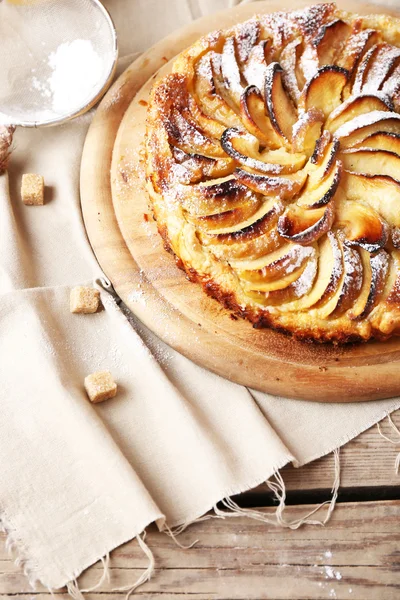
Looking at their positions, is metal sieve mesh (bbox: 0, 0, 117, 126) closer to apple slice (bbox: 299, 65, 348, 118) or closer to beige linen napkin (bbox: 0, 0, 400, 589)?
beige linen napkin (bbox: 0, 0, 400, 589)

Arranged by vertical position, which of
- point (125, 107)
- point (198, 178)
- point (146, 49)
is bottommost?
point (198, 178)

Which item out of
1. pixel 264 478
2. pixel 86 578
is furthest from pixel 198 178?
pixel 86 578

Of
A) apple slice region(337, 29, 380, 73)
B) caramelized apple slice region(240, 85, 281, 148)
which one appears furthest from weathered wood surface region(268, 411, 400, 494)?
apple slice region(337, 29, 380, 73)

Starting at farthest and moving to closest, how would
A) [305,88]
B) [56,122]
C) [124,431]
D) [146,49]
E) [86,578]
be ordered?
[146,49]
[56,122]
[305,88]
[124,431]
[86,578]

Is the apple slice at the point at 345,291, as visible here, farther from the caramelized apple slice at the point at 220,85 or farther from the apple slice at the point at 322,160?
the caramelized apple slice at the point at 220,85

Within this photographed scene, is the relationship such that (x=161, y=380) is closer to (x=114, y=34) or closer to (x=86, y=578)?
(x=86, y=578)

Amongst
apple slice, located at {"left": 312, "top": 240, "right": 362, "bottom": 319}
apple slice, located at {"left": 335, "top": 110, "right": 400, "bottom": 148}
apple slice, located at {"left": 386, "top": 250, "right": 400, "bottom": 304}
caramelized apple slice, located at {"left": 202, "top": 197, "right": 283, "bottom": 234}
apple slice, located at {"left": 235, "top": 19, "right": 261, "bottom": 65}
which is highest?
apple slice, located at {"left": 235, "top": 19, "right": 261, "bottom": 65}

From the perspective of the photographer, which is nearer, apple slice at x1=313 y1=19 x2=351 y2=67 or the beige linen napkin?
the beige linen napkin

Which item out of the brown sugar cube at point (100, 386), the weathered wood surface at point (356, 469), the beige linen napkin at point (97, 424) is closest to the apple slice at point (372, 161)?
the beige linen napkin at point (97, 424)
